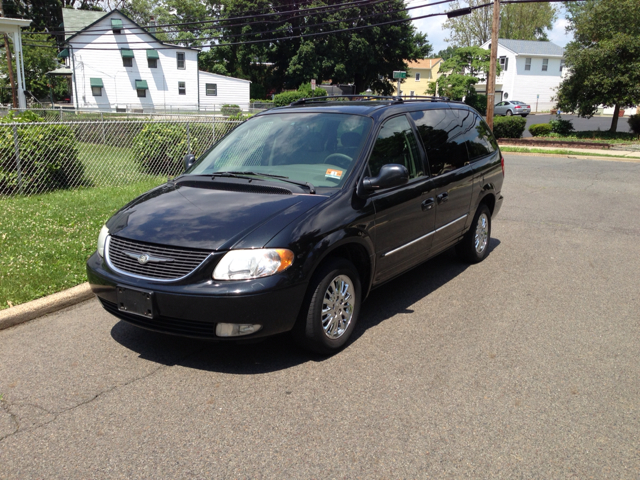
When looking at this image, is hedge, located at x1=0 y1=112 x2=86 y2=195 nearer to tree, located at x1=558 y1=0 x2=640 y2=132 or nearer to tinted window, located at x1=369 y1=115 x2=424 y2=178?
tinted window, located at x1=369 y1=115 x2=424 y2=178

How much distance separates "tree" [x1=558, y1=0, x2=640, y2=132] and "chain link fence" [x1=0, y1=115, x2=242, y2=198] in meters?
18.5

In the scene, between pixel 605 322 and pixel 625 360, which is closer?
pixel 625 360

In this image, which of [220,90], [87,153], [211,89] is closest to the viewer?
[87,153]

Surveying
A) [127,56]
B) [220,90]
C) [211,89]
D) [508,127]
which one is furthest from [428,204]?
[220,90]

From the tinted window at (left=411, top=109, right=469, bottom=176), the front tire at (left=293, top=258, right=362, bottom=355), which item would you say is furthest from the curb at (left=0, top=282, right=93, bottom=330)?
the tinted window at (left=411, top=109, right=469, bottom=176)

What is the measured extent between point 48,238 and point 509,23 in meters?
84.7

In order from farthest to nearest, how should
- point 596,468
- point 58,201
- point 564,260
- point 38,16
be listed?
point 38,16, point 58,201, point 564,260, point 596,468

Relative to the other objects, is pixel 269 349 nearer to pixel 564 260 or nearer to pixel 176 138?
pixel 564 260

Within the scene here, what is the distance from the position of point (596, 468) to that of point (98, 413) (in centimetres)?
283

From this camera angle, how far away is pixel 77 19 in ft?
161

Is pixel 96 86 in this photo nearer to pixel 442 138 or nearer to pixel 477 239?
pixel 477 239

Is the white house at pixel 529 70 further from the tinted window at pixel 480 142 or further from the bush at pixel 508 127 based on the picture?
the tinted window at pixel 480 142

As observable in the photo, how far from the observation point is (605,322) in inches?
193

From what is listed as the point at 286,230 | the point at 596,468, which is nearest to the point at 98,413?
the point at 286,230
